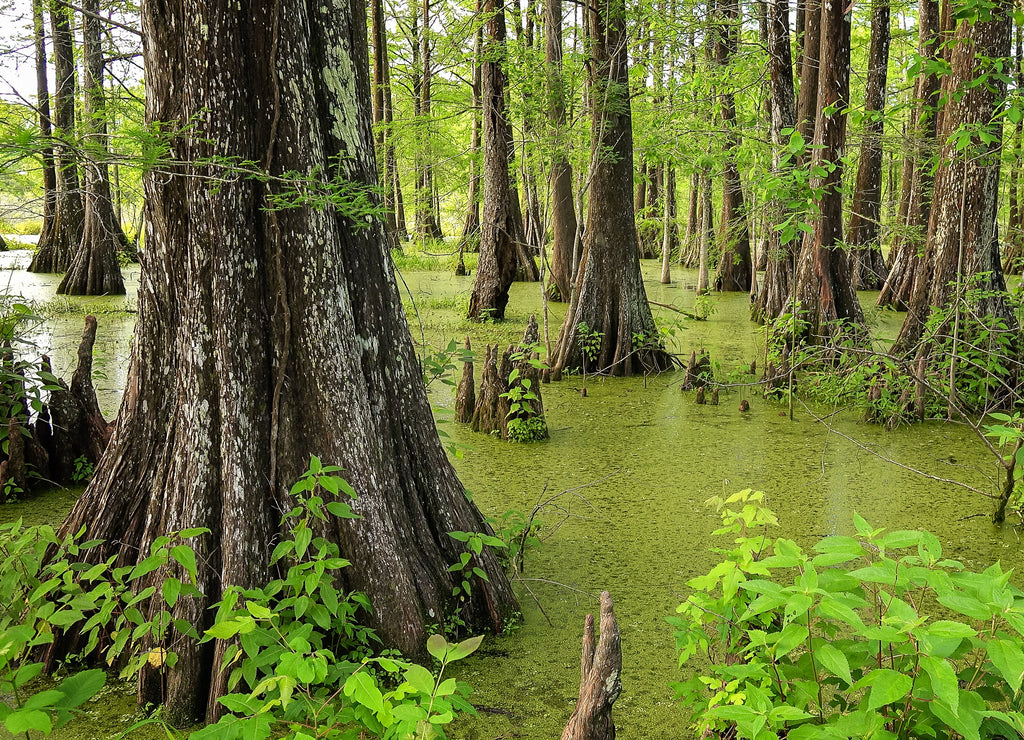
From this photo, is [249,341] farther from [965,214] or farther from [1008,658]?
[965,214]

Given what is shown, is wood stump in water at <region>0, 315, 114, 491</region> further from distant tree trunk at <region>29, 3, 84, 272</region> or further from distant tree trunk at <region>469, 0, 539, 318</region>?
distant tree trunk at <region>29, 3, 84, 272</region>

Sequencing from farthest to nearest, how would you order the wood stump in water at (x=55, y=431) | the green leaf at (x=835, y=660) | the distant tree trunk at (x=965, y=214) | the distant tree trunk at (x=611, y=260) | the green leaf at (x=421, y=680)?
1. the distant tree trunk at (x=611, y=260)
2. the distant tree trunk at (x=965, y=214)
3. the wood stump in water at (x=55, y=431)
4. the green leaf at (x=421, y=680)
5. the green leaf at (x=835, y=660)

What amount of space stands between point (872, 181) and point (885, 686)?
12781 mm

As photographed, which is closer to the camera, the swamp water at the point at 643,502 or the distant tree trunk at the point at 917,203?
the swamp water at the point at 643,502

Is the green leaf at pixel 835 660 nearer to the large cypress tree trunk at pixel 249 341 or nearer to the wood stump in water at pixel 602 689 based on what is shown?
the wood stump in water at pixel 602 689

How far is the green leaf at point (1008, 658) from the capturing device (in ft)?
4.11

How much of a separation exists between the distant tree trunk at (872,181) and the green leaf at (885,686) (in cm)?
820

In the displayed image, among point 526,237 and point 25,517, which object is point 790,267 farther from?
point 25,517

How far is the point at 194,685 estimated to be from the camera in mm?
2365

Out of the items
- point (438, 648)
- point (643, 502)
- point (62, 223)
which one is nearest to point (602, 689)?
point (438, 648)

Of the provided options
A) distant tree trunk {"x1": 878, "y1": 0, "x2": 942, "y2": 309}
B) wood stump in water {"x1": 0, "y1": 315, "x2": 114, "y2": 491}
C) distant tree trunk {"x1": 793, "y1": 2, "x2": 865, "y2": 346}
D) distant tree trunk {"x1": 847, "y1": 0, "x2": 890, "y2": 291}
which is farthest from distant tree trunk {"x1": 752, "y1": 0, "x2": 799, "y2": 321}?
wood stump in water {"x1": 0, "y1": 315, "x2": 114, "y2": 491}

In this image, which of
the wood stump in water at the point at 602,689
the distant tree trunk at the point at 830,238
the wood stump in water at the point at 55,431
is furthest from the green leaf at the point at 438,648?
the distant tree trunk at the point at 830,238

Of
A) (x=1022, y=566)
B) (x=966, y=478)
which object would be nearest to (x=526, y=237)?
(x=966, y=478)

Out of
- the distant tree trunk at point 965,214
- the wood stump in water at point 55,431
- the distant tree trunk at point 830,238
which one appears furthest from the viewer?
the distant tree trunk at point 830,238
